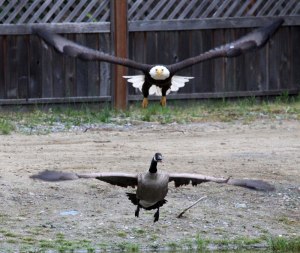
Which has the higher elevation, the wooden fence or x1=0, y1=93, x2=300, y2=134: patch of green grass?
the wooden fence

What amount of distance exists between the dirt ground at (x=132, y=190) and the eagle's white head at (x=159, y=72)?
710mm

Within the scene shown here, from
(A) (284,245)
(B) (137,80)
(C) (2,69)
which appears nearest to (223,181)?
(A) (284,245)

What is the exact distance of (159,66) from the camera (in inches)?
633

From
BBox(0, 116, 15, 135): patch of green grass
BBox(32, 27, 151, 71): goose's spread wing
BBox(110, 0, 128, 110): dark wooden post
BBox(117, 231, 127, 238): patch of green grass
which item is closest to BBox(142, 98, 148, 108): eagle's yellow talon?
BBox(32, 27, 151, 71): goose's spread wing

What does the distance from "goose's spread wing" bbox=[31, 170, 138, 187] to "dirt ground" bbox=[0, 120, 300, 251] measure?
2.03 ft

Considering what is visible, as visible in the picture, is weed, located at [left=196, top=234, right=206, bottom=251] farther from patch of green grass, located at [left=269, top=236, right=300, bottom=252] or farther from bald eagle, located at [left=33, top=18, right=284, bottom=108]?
bald eagle, located at [left=33, top=18, right=284, bottom=108]

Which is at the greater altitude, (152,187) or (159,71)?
(159,71)

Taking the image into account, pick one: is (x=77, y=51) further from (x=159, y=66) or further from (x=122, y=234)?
(x=122, y=234)

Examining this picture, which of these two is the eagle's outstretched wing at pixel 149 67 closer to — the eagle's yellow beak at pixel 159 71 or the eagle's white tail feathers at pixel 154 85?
the eagle's yellow beak at pixel 159 71

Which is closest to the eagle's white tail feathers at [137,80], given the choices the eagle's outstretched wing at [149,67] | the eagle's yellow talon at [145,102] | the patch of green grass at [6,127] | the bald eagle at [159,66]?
the bald eagle at [159,66]

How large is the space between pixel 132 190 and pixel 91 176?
2.38 meters

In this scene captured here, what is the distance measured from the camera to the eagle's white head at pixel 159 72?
15.9 m

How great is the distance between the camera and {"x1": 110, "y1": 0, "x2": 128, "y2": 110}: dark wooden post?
1778cm

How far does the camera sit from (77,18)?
18.0 metres
